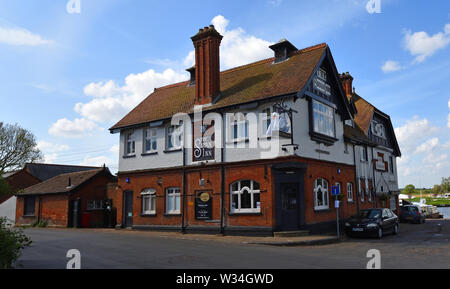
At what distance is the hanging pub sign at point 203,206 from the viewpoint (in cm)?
1934

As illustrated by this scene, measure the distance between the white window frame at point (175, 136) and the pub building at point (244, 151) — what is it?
0.06m

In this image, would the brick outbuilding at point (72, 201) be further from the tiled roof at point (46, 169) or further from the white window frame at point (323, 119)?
the tiled roof at point (46, 169)

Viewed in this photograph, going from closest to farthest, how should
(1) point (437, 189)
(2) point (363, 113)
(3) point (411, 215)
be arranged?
(2) point (363, 113), (3) point (411, 215), (1) point (437, 189)

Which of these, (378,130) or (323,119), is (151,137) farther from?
(378,130)

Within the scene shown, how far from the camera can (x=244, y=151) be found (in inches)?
731

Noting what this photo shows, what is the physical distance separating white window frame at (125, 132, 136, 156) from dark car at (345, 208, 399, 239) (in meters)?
13.8

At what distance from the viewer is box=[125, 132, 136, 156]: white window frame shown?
937 inches

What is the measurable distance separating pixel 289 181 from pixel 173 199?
7.23m

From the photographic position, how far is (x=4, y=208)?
3553cm

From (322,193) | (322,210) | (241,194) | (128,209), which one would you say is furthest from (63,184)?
(322,210)

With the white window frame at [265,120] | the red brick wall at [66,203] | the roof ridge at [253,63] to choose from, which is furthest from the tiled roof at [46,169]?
the white window frame at [265,120]

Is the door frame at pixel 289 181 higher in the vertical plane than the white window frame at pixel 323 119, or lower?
lower
